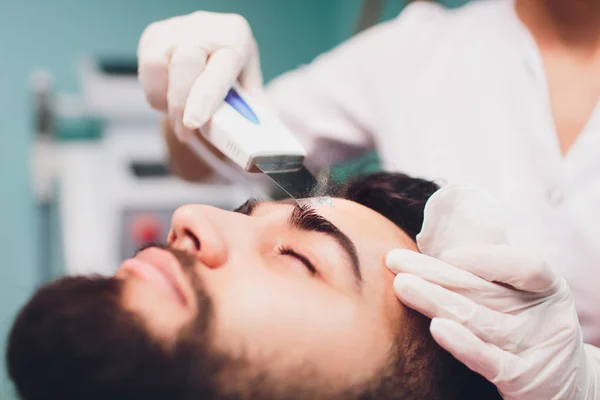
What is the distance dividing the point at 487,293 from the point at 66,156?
1.79 metres

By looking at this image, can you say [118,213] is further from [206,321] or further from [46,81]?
[206,321]

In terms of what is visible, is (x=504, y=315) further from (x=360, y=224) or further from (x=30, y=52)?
(x=30, y=52)

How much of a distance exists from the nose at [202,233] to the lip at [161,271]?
2 centimetres

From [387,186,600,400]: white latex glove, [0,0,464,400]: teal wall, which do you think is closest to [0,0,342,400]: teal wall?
[0,0,464,400]: teal wall

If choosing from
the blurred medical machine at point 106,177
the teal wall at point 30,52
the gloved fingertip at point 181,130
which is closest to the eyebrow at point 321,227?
the gloved fingertip at point 181,130

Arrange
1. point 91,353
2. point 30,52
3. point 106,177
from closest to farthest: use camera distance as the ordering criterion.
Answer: point 91,353, point 106,177, point 30,52

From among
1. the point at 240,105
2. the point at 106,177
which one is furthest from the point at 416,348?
the point at 106,177

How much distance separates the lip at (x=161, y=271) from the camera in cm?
54

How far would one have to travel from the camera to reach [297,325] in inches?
21.6

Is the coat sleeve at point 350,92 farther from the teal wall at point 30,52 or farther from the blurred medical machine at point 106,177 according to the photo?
the teal wall at point 30,52

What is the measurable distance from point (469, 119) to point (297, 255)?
1.70ft

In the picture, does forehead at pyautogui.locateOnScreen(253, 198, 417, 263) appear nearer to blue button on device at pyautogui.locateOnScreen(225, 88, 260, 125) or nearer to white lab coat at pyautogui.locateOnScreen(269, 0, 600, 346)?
blue button on device at pyautogui.locateOnScreen(225, 88, 260, 125)

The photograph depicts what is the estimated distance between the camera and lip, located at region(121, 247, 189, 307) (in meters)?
0.54

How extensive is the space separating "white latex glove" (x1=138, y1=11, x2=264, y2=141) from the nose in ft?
0.47
